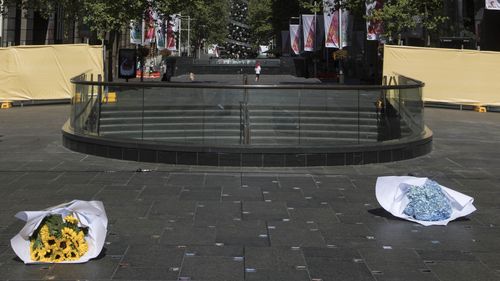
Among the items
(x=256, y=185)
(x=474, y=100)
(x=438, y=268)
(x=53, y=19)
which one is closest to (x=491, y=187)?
(x=256, y=185)

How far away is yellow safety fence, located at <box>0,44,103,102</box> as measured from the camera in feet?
76.9

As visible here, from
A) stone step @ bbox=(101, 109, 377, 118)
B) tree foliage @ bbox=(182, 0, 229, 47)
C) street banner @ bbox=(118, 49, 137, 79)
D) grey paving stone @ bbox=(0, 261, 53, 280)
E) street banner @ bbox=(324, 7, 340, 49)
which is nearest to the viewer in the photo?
grey paving stone @ bbox=(0, 261, 53, 280)

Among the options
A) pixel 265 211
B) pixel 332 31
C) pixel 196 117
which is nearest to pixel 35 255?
pixel 265 211

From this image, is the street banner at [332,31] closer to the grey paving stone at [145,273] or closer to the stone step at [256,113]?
the stone step at [256,113]

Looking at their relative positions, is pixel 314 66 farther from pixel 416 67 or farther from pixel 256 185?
pixel 256 185

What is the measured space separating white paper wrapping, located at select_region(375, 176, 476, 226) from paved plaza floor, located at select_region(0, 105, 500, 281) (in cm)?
13

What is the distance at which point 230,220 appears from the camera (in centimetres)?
710

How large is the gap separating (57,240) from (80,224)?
246 mm

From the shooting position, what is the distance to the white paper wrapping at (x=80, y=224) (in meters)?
5.33

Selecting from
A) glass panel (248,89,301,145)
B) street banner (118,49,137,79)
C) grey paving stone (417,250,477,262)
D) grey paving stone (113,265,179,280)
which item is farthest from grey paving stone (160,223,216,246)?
street banner (118,49,137,79)

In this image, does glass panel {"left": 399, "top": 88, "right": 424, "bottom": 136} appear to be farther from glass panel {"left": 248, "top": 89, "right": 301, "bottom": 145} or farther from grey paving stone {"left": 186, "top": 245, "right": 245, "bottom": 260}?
grey paving stone {"left": 186, "top": 245, "right": 245, "bottom": 260}

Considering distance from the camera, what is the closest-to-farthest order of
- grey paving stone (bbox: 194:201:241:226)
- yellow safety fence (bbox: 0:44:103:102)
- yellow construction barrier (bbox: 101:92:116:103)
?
grey paving stone (bbox: 194:201:241:226)
yellow construction barrier (bbox: 101:92:116:103)
yellow safety fence (bbox: 0:44:103:102)

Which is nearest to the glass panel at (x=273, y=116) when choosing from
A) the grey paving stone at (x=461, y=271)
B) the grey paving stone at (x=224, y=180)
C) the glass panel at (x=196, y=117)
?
the glass panel at (x=196, y=117)

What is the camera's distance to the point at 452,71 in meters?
25.1
